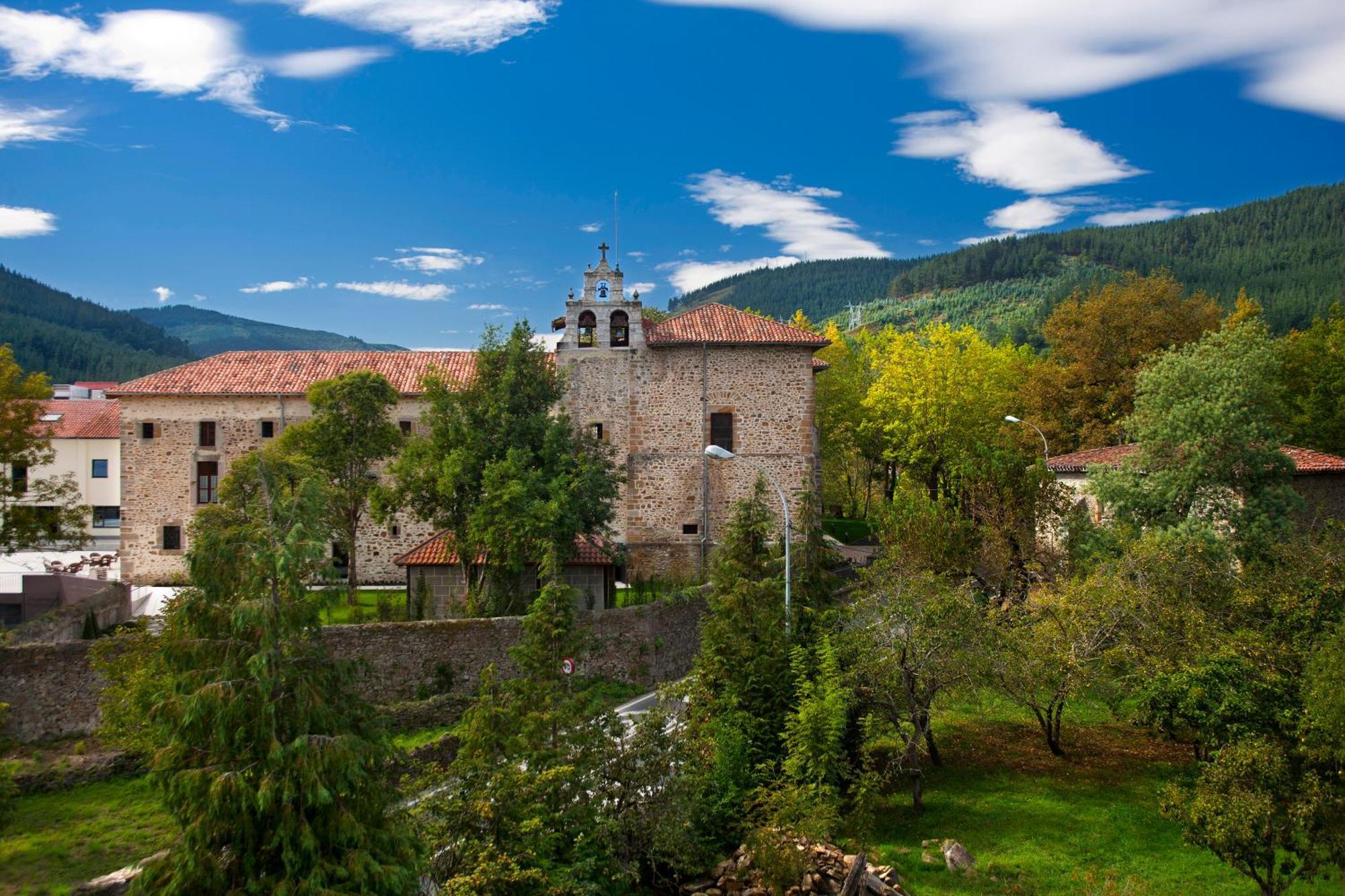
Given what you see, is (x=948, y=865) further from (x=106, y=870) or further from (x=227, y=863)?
(x=106, y=870)

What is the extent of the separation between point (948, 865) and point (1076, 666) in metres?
5.29

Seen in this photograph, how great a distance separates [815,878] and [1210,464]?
716 inches

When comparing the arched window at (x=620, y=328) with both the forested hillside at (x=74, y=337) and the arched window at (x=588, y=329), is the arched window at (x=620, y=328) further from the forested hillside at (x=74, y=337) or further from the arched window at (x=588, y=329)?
the forested hillside at (x=74, y=337)

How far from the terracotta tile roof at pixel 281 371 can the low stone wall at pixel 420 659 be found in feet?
46.4

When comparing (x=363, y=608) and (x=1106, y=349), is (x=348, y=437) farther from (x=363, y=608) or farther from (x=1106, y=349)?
(x=1106, y=349)

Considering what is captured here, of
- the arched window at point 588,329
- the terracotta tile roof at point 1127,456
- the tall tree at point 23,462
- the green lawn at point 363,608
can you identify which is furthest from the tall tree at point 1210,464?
the tall tree at point 23,462

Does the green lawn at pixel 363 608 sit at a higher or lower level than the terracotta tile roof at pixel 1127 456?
lower

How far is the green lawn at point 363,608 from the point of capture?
2745 centimetres

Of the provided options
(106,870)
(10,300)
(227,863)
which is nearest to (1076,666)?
(227,863)

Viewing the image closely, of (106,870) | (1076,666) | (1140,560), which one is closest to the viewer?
(106,870)

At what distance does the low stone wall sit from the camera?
2195cm

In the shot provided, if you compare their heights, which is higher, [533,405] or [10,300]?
[10,300]

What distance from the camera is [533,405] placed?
28266 millimetres

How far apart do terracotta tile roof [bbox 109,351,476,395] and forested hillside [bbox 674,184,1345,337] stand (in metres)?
99.0
